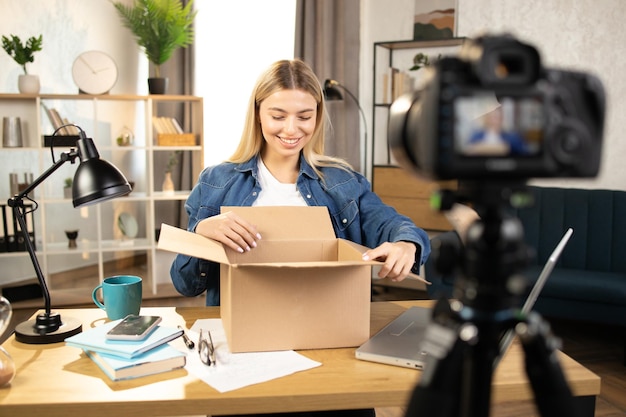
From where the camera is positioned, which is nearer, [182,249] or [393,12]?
[182,249]

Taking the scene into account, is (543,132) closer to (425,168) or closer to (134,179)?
(425,168)

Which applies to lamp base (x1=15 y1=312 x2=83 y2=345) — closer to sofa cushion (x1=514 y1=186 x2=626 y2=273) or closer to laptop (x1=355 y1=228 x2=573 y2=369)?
laptop (x1=355 y1=228 x2=573 y2=369)

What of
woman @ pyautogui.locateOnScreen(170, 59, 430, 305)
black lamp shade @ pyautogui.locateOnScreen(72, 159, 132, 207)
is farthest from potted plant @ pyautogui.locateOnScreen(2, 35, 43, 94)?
black lamp shade @ pyautogui.locateOnScreen(72, 159, 132, 207)

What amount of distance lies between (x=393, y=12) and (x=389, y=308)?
3.18 meters

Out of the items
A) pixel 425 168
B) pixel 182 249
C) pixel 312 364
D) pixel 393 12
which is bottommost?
pixel 312 364

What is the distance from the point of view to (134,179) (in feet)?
15.7

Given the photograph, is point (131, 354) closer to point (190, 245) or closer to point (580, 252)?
point (190, 245)

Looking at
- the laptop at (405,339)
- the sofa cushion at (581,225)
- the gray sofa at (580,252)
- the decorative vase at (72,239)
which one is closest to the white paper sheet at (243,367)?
the laptop at (405,339)

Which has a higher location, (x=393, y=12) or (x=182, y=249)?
(x=393, y=12)

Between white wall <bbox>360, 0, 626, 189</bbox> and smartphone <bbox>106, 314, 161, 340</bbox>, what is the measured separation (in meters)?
2.97

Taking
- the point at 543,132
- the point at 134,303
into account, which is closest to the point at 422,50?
the point at 134,303

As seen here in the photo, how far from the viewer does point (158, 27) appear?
12.9 ft

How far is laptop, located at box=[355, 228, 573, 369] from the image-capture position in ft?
3.47

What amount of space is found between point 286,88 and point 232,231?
0.54m
